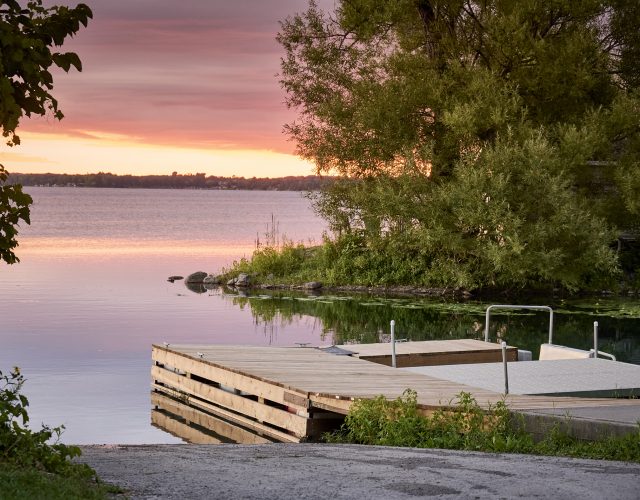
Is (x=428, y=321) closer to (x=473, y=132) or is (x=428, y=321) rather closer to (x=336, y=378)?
(x=473, y=132)

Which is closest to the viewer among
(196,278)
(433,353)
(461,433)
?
(461,433)

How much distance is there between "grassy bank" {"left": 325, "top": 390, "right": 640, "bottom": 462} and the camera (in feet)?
34.1

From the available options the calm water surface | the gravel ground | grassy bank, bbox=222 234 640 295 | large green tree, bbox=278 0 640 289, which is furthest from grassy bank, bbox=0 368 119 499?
grassy bank, bbox=222 234 640 295

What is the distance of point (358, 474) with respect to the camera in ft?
29.2

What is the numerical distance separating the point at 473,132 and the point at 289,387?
1948 cm

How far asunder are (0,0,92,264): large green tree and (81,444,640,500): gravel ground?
2196 millimetres

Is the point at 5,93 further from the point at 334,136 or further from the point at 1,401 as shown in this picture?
the point at 334,136

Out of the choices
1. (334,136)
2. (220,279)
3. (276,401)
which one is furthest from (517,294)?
(276,401)

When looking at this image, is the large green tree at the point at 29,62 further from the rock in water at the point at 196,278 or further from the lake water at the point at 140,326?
the rock in water at the point at 196,278

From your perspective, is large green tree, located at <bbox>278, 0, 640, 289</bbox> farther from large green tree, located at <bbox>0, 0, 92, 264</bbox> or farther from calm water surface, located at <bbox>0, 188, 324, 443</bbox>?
large green tree, located at <bbox>0, 0, 92, 264</bbox>

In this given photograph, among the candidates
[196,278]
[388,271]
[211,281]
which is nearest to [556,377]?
[388,271]

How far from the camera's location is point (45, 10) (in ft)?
25.5

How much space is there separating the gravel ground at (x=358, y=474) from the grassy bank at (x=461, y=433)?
0.68 meters

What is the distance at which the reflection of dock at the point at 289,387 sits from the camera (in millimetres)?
12969
